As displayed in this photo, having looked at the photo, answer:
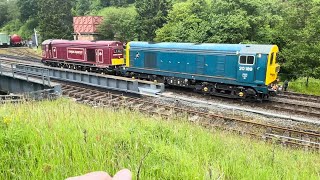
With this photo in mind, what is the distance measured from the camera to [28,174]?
381 centimetres

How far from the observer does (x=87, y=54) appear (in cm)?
2747

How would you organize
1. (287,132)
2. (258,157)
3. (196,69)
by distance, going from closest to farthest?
(258,157) → (287,132) → (196,69)

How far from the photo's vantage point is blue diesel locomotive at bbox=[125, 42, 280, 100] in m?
16.9

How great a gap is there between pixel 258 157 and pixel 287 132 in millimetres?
7721

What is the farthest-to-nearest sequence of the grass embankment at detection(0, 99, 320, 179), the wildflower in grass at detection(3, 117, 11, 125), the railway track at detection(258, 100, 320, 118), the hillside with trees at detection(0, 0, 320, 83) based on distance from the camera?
the hillside with trees at detection(0, 0, 320, 83), the railway track at detection(258, 100, 320, 118), the wildflower in grass at detection(3, 117, 11, 125), the grass embankment at detection(0, 99, 320, 179)

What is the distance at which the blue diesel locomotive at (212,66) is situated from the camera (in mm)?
16859

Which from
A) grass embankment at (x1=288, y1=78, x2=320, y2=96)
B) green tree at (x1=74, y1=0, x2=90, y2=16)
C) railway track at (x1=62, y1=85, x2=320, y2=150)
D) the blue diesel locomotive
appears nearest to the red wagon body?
the blue diesel locomotive

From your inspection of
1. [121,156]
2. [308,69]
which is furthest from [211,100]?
[121,156]

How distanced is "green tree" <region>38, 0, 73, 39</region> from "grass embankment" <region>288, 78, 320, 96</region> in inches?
1664

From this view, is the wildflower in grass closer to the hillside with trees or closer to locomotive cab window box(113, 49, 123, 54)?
locomotive cab window box(113, 49, 123, 54)

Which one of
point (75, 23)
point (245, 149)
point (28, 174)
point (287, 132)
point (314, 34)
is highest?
point (75, 23)

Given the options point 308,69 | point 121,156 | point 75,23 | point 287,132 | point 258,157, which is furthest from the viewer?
point 75,23

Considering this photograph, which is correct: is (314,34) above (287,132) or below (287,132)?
above

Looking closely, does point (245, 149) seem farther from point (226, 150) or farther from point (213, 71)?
point (213, 71)
